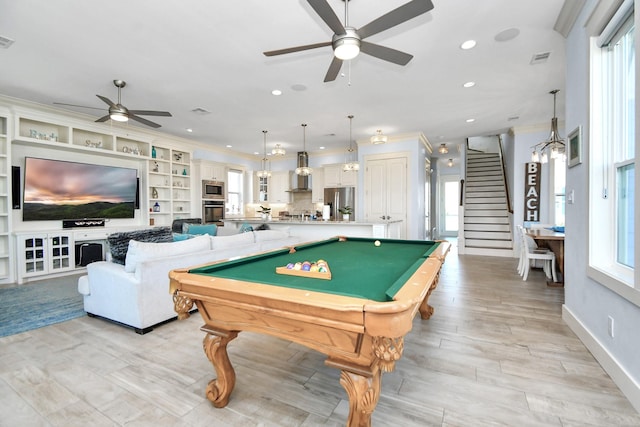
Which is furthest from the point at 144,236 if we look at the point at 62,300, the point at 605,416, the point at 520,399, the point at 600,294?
the point at 600,294

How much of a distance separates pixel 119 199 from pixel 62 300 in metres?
2.90

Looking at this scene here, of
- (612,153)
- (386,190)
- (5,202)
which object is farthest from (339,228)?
(5,202)

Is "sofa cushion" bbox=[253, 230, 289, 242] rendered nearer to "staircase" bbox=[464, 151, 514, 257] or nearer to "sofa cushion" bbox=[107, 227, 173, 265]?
"sofa cushion" bbox=[107, 227, 173, 265]

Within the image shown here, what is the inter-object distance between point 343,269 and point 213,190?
6837 millimetres

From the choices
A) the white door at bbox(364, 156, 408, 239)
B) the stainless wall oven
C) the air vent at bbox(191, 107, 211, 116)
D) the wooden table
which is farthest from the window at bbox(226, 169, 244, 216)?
the wooden table

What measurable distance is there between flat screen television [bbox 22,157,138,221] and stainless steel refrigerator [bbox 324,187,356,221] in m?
4.86

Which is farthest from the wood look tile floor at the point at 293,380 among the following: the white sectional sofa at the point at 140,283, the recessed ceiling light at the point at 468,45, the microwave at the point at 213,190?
the microwave at the point at 213,190

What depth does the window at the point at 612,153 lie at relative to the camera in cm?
207

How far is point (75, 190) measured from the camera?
17.8 ft

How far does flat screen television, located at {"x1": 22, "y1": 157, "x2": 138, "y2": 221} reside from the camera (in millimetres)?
4898

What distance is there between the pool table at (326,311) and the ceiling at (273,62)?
2358mm

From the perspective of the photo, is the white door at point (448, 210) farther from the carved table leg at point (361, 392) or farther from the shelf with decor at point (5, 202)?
the shelf with decor at point (5, 202)

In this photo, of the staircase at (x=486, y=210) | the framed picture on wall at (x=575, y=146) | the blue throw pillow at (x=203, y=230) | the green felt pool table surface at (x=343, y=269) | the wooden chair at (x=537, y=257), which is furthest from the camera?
the staircase at (x=486, y=210)

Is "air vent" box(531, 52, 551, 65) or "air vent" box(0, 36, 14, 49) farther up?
"air vent" box(531, 52, 551, 65)
